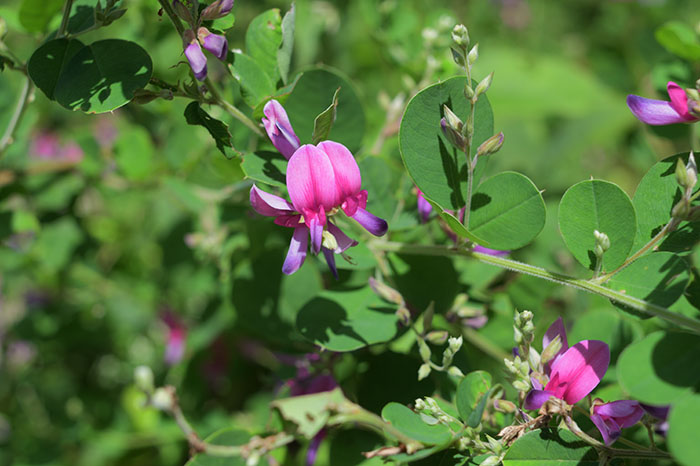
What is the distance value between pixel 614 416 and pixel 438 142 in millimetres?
459

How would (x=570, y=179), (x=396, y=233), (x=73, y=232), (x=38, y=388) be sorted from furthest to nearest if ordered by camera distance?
(x=570, y=179)
(x=38, y=388)
(x=73, y=232)
(x=396, y=233)

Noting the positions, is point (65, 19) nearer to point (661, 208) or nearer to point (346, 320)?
point (346, 320)

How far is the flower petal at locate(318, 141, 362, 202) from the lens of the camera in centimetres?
82

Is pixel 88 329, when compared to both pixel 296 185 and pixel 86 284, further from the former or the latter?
pixel 296 185

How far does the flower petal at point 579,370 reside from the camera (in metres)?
0.83

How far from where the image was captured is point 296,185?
819 mm

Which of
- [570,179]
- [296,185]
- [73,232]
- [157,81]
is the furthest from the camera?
[570,179]

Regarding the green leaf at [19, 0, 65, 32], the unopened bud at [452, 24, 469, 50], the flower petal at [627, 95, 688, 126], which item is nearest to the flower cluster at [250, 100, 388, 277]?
the unopened bud at [452, 24, 469, 50]

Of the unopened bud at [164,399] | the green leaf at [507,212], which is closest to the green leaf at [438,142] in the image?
the green leaf at [507,212]

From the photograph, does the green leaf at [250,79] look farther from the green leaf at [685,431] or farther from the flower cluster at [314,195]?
the green leaf at [685,431]

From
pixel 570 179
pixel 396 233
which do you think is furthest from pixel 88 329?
pixel 570 179

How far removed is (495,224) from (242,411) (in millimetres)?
1355

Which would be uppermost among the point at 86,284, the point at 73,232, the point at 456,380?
the point at 456,380

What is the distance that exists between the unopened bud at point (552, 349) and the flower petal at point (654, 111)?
0.35m
